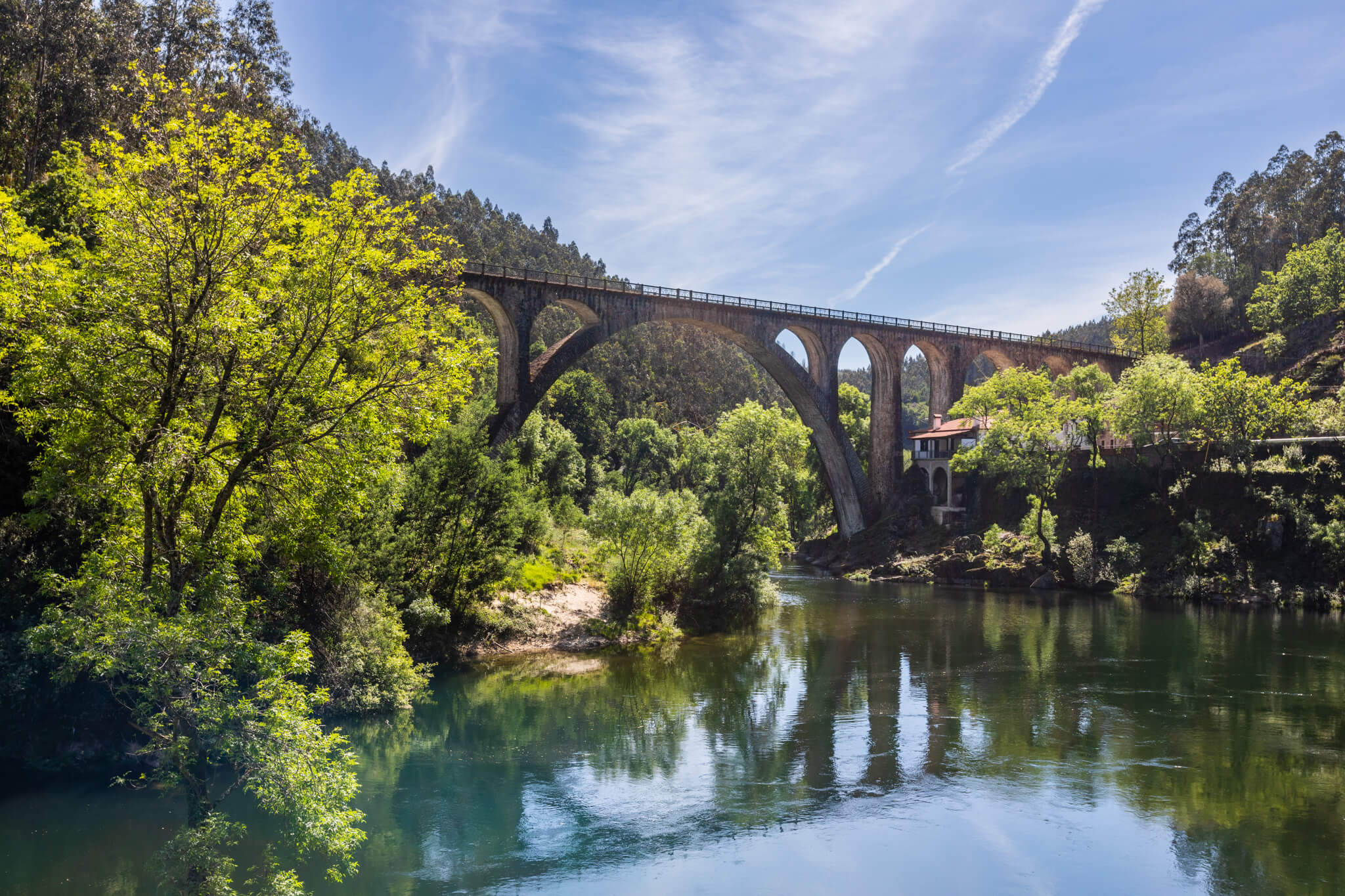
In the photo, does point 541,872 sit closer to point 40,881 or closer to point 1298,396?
point 40,881

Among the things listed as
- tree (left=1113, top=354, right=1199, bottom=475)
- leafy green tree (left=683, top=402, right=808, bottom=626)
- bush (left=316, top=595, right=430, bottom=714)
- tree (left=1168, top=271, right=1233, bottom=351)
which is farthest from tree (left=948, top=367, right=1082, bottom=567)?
bush (left=316, top=595, right=430, bottom=714)

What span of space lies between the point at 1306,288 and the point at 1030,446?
36.6m

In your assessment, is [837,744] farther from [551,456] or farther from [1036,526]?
[1036,526]

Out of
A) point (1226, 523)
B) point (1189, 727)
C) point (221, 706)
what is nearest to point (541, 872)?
point (221, 706)

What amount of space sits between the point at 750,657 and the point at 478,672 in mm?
9501

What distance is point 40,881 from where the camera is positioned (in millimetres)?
12203

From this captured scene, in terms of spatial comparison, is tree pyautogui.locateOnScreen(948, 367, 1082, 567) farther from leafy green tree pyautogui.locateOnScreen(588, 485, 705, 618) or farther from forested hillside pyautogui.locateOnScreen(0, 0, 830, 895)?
forested hillside pyautogui.locateOnScreen(0, 0, 830, 895)

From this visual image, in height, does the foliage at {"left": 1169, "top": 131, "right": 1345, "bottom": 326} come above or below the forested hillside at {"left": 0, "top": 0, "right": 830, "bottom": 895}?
above

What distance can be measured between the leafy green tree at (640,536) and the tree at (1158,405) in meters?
29.4

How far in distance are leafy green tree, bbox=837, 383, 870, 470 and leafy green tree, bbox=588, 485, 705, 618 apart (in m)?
31.0

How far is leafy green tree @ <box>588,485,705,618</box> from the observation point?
3072 centimetres

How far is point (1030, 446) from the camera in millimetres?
48469

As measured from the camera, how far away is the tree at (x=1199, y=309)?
251ft

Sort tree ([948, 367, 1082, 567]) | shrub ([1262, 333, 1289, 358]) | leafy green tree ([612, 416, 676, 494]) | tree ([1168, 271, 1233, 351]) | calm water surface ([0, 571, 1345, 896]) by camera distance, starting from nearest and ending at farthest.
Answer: calm water surface ([0, 571, 1345, 896]) → tree ([948, 367, 1082, 567]) → shrub ([1262, 333, 1289, 358]) → leafy green tree ([612, 416, 676, 494]) → tree ([1168, 271, 1233, 351])
